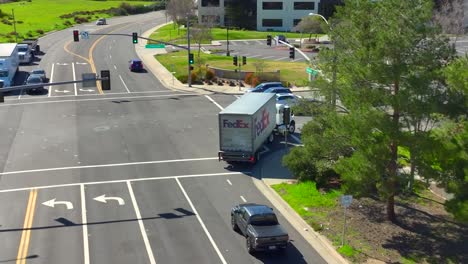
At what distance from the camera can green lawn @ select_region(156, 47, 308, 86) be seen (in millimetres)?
67312

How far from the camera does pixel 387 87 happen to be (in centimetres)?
2492

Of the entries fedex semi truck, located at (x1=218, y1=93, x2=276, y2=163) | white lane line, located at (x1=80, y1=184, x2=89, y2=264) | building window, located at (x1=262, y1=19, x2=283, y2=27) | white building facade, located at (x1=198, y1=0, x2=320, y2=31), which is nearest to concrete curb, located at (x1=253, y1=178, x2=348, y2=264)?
fedex semi truck, located at (x1=218, y1=93, x2=276, y2=163)

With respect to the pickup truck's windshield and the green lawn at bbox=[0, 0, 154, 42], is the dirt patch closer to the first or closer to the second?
the pickup truck's windshield

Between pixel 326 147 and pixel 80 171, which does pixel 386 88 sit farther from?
pixel 80 171

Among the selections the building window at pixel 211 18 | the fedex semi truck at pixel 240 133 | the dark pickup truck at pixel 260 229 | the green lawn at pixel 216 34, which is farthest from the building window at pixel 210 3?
the dark pickup truck at pixel 260 229

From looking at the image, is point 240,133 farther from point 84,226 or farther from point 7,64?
point 7,64

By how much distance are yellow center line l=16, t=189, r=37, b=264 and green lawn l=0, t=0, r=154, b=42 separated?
7917 cm

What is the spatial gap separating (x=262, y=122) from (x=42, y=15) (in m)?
131

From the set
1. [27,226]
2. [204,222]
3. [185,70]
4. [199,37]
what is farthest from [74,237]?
[199,37]

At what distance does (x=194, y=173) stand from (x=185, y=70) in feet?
131

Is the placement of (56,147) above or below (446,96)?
below

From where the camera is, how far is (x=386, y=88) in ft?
80.0

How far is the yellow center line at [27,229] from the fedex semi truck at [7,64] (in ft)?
107

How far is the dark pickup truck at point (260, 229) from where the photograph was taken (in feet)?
72.3
